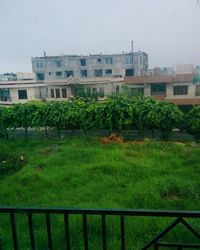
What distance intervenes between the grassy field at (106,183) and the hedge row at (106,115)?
2.39 meters

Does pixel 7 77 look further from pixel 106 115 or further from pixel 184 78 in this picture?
pixel 106 115

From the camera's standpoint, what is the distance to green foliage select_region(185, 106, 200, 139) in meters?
12.7

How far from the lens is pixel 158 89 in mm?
21344

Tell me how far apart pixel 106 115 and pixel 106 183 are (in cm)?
658

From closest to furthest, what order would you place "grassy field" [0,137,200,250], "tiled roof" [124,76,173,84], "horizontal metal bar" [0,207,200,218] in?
"horizontal metal bar" [0,207,200,218]
"grassy field" [0,137,200,250]
"tiled roof" [124,76,173,84]

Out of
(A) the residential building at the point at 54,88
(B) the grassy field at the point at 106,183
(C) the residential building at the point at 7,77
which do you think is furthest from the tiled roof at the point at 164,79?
(C) the residential building at the point at 7,77

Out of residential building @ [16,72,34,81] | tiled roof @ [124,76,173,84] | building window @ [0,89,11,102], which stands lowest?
building window @ [0,89,11,102]

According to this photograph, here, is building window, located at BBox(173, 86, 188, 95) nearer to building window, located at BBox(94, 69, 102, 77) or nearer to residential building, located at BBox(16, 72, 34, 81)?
building window, located at BBox(94, 69, 102, 77)

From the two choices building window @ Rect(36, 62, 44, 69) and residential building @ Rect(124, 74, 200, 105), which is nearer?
residential building @ Rect(124, 74, 200, 105)

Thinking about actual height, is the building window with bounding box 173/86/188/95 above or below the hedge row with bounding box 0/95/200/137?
above

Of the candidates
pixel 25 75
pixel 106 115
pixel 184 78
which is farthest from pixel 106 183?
pixel 25 75

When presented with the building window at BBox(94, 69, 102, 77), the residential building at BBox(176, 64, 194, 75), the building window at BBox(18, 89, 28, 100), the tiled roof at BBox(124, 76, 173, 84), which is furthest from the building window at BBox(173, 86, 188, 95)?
the building window at BBox(94, 69, 102, 77)

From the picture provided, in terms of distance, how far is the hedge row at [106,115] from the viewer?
1291cm


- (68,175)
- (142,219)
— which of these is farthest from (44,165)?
(142,219)
